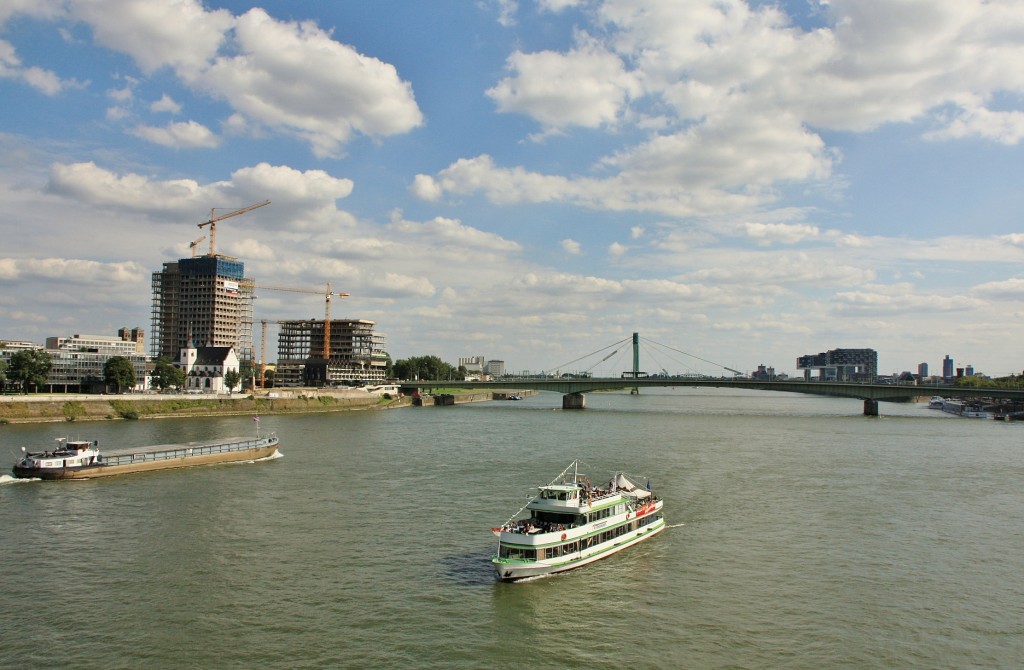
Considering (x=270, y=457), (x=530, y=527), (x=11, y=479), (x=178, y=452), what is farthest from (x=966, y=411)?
(x=11, y=479)

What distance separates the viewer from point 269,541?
34562mm

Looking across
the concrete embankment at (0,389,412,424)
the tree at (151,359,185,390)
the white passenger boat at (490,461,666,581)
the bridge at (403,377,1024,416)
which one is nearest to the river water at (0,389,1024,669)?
the white passenger boat at (490,461,666,581)

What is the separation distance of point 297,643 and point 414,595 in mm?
5323

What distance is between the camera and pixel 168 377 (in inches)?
5128

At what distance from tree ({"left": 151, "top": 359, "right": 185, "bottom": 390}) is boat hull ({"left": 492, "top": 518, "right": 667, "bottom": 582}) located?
116 m

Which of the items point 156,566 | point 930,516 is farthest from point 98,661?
point 930,516

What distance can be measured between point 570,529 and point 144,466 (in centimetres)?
3869

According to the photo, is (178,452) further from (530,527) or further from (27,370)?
(27,370)

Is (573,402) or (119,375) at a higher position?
(119,375)

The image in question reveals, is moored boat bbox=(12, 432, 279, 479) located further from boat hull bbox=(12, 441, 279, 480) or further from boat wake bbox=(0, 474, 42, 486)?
boat wake bbox=(0, 474, 42, 486)

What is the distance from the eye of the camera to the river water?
23.1 metres

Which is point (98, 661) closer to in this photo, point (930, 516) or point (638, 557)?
point (638, 557)

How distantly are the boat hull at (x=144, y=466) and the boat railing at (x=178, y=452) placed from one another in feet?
1.01

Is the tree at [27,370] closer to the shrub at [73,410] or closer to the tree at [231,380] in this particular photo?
the shrub at [73,410]
